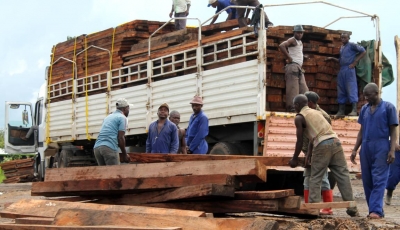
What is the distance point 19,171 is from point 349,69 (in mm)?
14781

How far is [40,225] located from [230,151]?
19.9ft

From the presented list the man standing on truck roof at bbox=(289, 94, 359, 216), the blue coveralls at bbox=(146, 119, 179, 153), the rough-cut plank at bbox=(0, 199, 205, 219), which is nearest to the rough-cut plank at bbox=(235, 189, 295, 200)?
the rough-cut plank at bbox=(0, 199, 205, 219)

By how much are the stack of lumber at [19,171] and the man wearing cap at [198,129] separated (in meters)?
14.2

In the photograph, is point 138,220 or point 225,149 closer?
point 138,220

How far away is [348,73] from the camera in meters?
13.2

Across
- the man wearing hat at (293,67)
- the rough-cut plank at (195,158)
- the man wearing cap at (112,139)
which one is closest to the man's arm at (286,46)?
the man wearing hat at (293,67)

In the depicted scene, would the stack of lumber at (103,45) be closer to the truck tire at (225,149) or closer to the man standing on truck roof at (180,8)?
the man standing on truck roof at (180,8)

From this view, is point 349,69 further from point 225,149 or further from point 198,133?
point 198,133

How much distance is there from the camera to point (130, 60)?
16078 mm

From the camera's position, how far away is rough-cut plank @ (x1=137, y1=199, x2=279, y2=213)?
24.0ft

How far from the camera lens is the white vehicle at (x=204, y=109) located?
39.4 feet

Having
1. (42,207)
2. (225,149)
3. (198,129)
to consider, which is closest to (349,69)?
(225,149)

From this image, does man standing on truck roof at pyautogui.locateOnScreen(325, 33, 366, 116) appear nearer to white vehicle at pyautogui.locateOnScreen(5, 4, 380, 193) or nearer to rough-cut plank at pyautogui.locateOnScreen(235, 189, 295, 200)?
white vehicle at pyautogui.locateOnScreen(5, 4, 380, 193)

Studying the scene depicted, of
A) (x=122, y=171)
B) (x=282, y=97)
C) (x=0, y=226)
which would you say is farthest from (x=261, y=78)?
(x=0, y=226)
